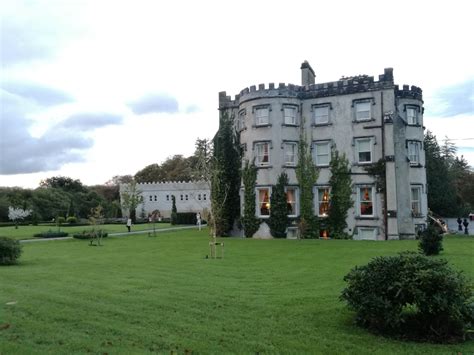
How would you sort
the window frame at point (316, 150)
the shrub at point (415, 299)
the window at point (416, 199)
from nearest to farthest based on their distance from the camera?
the shrub at point (415, 299), the window at point (416, 199), the window frame at point (316, 150)

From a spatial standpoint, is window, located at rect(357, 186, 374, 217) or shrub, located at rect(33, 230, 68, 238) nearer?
window, located at rect(357, 186, 374, 217)

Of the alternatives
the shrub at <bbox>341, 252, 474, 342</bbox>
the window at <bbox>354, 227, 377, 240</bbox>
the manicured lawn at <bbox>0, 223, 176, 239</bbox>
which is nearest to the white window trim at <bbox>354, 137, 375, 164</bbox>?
the window at <bbox>354, 227, 377, 240</bbox>

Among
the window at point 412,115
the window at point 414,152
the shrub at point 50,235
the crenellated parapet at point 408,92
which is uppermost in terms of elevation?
the crenellated parapet at point 408,92

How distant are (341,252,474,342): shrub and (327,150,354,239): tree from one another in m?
23.0

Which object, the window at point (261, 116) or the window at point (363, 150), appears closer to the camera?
the window at point (363, 150)

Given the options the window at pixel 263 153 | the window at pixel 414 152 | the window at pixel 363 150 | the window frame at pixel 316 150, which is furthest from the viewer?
the window at pixel 263 153

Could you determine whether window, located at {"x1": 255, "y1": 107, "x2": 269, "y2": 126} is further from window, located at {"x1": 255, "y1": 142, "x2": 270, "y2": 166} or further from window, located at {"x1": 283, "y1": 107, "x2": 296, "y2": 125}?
window, located at {"x1": 255, "y1": 142, "x2": 270, "y2": 166}

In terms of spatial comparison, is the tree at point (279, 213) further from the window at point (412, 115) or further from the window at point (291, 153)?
the window at point (412, 115)

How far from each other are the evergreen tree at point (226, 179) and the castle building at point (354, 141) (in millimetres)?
1561

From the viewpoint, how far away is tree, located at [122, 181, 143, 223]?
207 feet

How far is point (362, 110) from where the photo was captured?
30531 mm

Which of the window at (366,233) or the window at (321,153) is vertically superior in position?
the window at (321,153)

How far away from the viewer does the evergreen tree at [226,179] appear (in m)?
33.3

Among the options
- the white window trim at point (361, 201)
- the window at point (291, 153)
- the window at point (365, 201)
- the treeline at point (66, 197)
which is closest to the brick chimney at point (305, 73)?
the window at point (291, 153)
